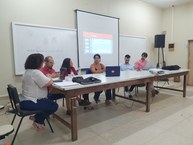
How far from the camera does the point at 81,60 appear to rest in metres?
4.61

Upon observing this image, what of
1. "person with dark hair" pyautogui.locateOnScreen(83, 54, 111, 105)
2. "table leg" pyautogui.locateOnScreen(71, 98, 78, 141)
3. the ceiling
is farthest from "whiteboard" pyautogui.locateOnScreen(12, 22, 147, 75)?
the ceiling

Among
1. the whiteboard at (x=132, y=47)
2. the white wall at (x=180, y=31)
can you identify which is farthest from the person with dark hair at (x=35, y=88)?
the white wall at (x=180, y=31)

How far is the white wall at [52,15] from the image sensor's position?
343cm

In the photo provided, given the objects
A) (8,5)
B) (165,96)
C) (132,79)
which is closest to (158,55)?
(165,96)

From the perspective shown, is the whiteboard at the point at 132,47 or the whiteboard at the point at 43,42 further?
the whiteboard at the point at 132,47

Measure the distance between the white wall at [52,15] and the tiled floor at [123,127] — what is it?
0.78 m

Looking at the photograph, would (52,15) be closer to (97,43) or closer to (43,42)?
(43,42)

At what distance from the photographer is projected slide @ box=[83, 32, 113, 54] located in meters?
4.69

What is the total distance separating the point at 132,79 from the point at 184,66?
4.75 metres

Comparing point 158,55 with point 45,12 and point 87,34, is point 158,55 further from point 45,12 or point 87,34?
point 45,12

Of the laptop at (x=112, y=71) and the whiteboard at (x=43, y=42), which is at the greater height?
the whiteboard at (x=43, y=42)

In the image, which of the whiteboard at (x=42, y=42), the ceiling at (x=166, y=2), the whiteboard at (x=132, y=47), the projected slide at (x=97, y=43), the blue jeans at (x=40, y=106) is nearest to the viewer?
the blue jeans at (x=40, y=106)

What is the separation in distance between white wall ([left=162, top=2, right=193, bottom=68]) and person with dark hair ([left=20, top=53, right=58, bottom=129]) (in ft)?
19.6

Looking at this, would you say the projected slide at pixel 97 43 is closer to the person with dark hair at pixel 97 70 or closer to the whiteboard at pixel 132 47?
the whiteboard at pixel 132 47
